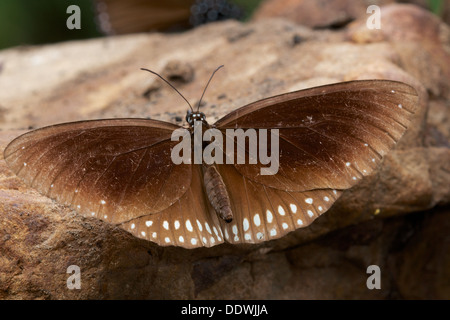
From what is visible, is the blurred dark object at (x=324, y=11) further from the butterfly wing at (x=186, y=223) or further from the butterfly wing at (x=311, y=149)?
the butterfly wing at (x=186, y=223)

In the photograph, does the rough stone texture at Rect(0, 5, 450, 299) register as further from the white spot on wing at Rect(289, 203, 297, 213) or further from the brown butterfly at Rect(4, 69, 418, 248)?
the white spot on wing at Rect(289, 203, 297, 213)

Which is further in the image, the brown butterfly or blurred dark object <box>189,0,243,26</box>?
blurred dark object <box>189,0,243,26</box>

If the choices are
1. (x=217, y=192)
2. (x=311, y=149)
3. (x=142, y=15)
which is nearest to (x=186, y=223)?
(x=217, y=192)

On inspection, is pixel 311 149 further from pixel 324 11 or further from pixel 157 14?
pixel 157 14

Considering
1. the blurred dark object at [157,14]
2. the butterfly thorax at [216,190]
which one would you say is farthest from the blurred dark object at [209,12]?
→ the butterfly thorax at [216,190]

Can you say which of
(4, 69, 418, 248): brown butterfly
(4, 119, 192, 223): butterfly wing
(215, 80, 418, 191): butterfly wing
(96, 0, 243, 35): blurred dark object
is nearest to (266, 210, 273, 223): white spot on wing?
(4, 69, 418, 248): brown butterfly

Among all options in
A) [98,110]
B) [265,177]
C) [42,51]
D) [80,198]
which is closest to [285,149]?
[265,177]

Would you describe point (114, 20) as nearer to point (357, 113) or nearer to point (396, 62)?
point (396, 62)
